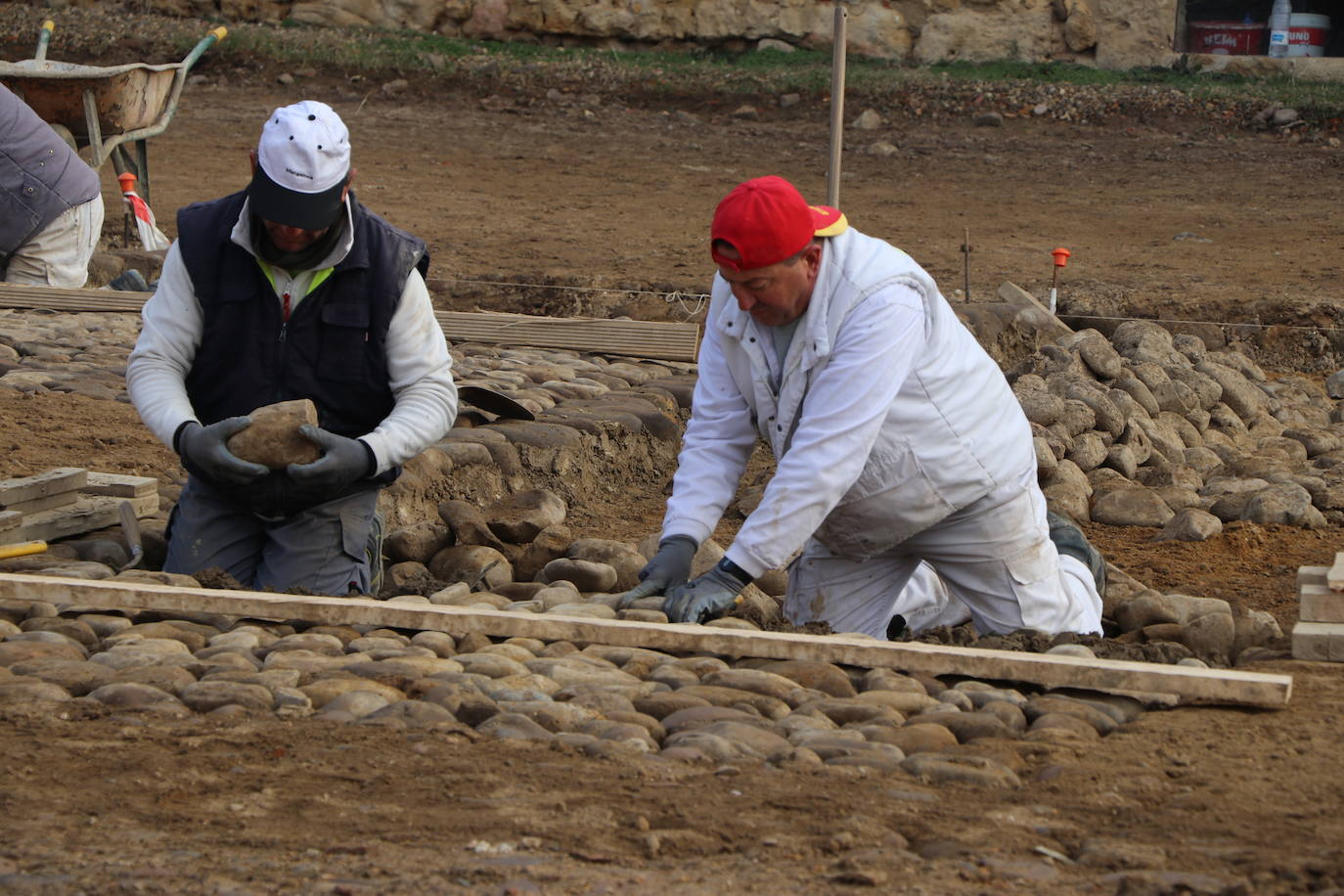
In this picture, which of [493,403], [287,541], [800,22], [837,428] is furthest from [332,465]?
[800,22]

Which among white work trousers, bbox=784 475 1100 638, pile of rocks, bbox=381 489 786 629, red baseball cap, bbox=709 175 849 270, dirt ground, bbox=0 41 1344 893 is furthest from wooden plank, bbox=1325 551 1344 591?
red baseball cap, bbox=709 175 849 270

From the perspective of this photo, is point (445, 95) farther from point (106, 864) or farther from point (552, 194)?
point (106, 864)

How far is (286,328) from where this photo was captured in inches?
173

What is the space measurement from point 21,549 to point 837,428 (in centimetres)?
234

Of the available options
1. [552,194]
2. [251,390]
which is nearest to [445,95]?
[552,194]

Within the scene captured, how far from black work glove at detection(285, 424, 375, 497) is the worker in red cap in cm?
87

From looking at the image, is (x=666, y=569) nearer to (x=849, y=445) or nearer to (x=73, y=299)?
(x=849, y=445)

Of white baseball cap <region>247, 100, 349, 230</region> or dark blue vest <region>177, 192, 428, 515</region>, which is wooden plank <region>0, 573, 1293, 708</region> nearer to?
dark blue vest <region>177, 192, 428, 515</region>

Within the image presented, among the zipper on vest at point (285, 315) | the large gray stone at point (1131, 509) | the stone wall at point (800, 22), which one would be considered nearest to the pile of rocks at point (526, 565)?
the zipper on vest at point (285, 315)

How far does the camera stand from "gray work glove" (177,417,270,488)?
13.7ft

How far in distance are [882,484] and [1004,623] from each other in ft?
2.15

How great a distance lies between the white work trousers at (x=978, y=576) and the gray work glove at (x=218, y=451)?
5.22 ft

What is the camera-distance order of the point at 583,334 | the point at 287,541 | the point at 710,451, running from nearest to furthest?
the point at 710,451, the point at 287,541, the point at 583,334

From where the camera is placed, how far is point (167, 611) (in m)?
3.85
